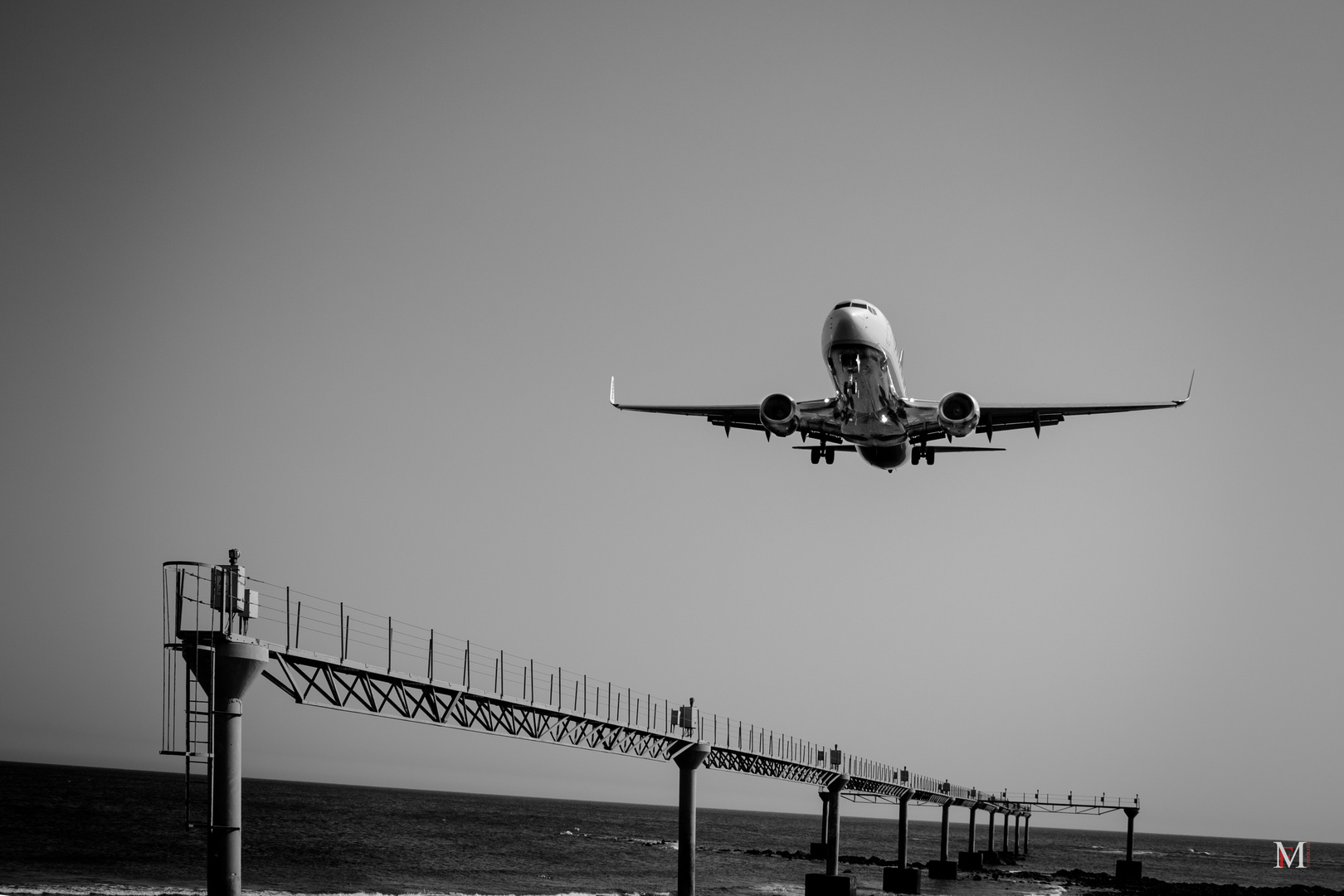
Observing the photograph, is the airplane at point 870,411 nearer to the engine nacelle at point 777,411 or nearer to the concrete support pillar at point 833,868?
the engine nacelle at point 777,411

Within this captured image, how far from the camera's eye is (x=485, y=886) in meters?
68.6

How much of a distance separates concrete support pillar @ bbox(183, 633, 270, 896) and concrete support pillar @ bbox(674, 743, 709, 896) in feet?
80.0

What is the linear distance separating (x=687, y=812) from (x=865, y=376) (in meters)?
17.3

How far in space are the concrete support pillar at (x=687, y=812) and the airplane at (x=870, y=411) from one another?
1190 centimetres

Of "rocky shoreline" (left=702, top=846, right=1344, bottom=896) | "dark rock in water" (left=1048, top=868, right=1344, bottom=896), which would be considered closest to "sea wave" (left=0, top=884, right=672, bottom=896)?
"dark rock in water" (left=1048, top=868, right=1344, bottom=896)

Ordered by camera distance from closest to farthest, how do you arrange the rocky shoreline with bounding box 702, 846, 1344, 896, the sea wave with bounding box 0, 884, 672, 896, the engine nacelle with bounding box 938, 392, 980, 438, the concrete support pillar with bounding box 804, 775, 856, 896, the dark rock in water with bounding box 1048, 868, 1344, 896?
the engine nacelle with bounding box 938, 392, 980, 438 < the sea wave with bounding box 0, 884, 672, 896 < the concrete support pillar with bounding box 804, 775, 856, 896 < the dark rock in water with bounding box 1048, 868, 1344, 896 < the rocky shoreline with bounding box 702, 846, 1344, 896

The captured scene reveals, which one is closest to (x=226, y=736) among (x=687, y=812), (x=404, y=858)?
(x=687, y=812)

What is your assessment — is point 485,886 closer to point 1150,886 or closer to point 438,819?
point 1150,886

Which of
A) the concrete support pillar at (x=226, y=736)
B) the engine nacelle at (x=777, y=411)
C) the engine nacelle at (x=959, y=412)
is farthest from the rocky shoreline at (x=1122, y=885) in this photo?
the concrete support pillar at (x=226, y=736)

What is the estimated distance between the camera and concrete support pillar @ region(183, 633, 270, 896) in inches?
812

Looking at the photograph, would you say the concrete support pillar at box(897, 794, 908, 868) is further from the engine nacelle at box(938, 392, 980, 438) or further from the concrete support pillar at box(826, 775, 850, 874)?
the engine nacelle at box(938, 392, 980, 438)

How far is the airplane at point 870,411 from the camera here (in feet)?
125

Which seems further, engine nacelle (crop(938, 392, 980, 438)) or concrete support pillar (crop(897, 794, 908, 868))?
concrete support pillar (crop(897, 794, 908, 868))

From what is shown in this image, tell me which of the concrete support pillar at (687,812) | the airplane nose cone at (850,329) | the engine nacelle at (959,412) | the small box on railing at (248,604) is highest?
the airplane nose cone at (850,329)
